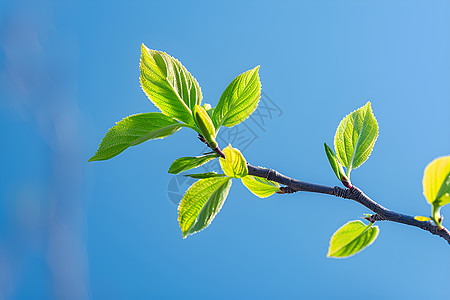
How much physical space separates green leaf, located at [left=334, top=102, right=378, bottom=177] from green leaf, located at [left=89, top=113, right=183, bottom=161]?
0.11 m

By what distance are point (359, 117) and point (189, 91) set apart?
0.40 ft

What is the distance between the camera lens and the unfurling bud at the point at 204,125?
25 cm

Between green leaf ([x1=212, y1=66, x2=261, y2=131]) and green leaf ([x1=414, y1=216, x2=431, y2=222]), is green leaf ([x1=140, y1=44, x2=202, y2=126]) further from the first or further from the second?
green leaf ([x1=414, y1=216, x2=431, y2=222])

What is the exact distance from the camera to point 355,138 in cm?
Answer: 30

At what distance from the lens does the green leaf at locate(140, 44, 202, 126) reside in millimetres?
269

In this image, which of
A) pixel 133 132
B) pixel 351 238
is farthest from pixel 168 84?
pixel 351 238

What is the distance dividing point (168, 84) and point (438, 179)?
0.16 m

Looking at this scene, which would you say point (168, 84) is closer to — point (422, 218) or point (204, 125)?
point (204, 125)

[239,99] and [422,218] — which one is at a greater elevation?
[239,99]

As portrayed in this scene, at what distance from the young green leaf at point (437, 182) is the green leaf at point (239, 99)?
0.38 ft

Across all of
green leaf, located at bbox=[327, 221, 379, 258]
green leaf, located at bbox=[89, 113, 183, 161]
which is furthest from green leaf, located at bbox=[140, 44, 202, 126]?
green leaf, located at bbox=[327, 221, 379, 258]

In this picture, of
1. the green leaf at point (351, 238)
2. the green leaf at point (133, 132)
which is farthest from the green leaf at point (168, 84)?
the green leaf at point (351, 238)

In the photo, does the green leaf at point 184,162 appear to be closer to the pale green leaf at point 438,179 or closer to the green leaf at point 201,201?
the green leaf at point 201,201

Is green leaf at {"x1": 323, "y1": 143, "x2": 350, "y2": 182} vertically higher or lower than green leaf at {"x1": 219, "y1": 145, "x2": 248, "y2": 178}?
lower
